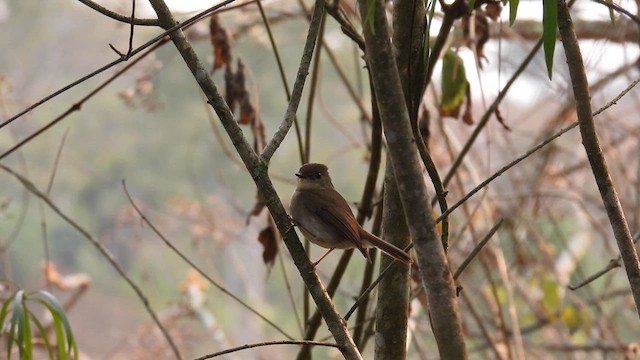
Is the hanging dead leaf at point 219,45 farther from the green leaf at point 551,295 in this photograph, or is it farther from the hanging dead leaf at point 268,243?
the green leaf at point 551,295

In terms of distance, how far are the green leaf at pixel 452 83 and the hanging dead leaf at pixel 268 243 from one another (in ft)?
1.72

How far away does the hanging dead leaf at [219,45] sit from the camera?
7.72 ft

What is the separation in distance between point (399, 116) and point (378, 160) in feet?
2.61

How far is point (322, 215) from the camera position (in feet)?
8.00

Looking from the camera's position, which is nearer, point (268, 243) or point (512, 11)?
point (512, 11)

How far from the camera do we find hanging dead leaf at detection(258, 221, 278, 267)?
2.10 meters

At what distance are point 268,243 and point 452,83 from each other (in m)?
0.59

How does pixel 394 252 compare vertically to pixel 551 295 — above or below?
below

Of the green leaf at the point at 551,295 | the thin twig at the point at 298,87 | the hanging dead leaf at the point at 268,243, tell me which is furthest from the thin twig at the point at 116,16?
the green leaf at the point at 551,295

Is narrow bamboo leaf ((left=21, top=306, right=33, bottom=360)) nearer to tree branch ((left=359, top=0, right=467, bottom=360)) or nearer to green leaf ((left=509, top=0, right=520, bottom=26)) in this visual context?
tree branch ((left=359, top=0, right=467, bottom=360))

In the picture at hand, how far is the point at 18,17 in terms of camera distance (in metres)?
16.3

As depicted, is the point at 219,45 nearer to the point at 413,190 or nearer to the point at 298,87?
the point at 298,87

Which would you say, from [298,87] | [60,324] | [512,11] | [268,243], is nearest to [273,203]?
[298,87]

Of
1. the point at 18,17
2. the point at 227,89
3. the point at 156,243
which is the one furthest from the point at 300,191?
the point at 18,17
